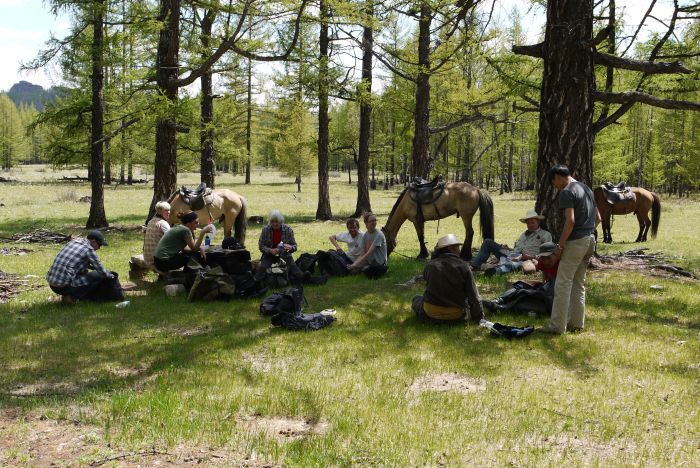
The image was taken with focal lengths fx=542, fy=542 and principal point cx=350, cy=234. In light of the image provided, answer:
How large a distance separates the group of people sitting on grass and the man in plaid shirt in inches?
0.5

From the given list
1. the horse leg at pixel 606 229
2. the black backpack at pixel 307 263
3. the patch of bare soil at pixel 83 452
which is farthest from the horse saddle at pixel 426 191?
the patch of bare soil at pixel 83 452

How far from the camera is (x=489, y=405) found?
458cm

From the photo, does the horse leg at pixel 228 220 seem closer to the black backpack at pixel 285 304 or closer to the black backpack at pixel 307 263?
the black backpack at pixel 307 263

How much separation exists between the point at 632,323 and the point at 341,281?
15.9ft

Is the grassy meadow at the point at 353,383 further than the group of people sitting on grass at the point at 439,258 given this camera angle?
No

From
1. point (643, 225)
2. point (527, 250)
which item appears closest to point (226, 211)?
point (527, 250)

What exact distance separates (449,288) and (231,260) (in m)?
3.96

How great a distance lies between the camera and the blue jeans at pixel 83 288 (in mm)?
8211

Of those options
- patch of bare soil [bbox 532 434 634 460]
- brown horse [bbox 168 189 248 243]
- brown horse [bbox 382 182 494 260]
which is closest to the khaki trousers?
patch of bare soil [bbox 532 434 634 460]

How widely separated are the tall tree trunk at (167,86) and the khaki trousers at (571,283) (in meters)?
10.7

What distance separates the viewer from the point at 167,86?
14547mm

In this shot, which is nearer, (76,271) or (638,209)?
(76,271)

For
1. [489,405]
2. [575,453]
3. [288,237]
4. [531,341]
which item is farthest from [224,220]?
[575,453]

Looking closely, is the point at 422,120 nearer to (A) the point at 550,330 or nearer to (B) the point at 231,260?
(B) the point at 231,260
